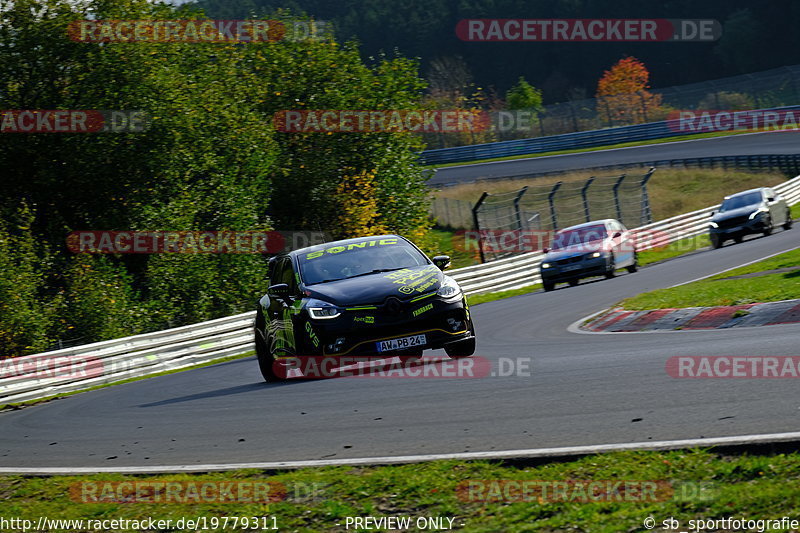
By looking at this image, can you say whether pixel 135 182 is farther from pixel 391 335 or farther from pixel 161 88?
pixel 391 335

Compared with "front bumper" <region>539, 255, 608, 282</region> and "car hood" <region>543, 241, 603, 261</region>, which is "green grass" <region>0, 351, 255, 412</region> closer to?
"front bumper" <region>539, 255, 608, 282</region>

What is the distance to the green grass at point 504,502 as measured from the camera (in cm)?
469

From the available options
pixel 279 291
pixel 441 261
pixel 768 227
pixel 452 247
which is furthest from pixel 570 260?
pixel 452 247

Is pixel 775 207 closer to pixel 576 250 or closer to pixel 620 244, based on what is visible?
pixel 620 244

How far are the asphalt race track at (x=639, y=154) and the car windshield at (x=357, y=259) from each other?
44332mm

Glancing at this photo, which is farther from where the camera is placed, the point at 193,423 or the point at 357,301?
the point at 357,301

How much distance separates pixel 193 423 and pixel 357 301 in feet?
7.22

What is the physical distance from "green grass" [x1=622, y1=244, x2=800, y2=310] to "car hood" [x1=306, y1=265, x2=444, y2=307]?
4.23 m

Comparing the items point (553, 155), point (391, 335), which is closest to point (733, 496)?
point (391, 335)

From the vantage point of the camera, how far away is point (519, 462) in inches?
232
